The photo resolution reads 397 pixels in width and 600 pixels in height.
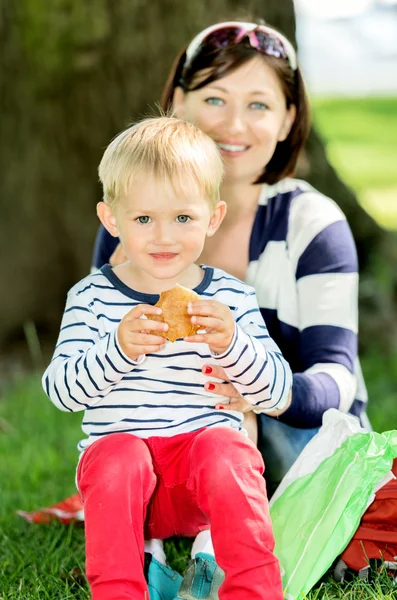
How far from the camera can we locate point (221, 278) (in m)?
2.45

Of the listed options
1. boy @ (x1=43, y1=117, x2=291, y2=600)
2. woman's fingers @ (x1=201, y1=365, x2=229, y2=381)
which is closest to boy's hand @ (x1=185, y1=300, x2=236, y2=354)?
boy @ (x1=43, y1=117, x2=291, y2=600)

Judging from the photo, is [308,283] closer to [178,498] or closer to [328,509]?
[328,509]

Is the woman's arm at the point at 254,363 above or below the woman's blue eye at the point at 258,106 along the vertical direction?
below

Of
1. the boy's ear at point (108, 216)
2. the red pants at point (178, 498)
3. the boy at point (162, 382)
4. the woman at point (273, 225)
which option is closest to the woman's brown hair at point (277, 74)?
the woman at point (273, 225)

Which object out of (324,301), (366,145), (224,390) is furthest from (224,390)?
(366,145)

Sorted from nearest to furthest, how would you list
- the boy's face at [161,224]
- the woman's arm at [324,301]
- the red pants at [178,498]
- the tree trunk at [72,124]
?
the red pants at [178,498] < the boy's face at [161,224] < the woman's arm at [324,301] < the tree trunk at [72,124]

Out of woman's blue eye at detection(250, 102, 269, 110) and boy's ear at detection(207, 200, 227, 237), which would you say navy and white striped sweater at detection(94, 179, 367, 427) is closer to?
woman's blue eye at detection(250, 102, 269, 110)

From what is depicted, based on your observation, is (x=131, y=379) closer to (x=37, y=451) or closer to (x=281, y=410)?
(x=281, y=410)

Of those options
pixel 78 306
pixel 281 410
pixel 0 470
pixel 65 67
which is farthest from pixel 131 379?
pixel 65 67

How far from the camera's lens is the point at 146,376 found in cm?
233

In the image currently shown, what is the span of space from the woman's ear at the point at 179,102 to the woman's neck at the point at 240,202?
293 mm

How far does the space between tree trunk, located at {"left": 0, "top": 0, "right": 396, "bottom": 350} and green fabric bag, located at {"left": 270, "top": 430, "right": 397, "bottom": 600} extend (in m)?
2.28

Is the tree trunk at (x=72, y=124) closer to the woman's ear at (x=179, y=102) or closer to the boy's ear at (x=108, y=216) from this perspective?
the woman's ear at (x=179, y=102)

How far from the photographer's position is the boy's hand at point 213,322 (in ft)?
6.99
